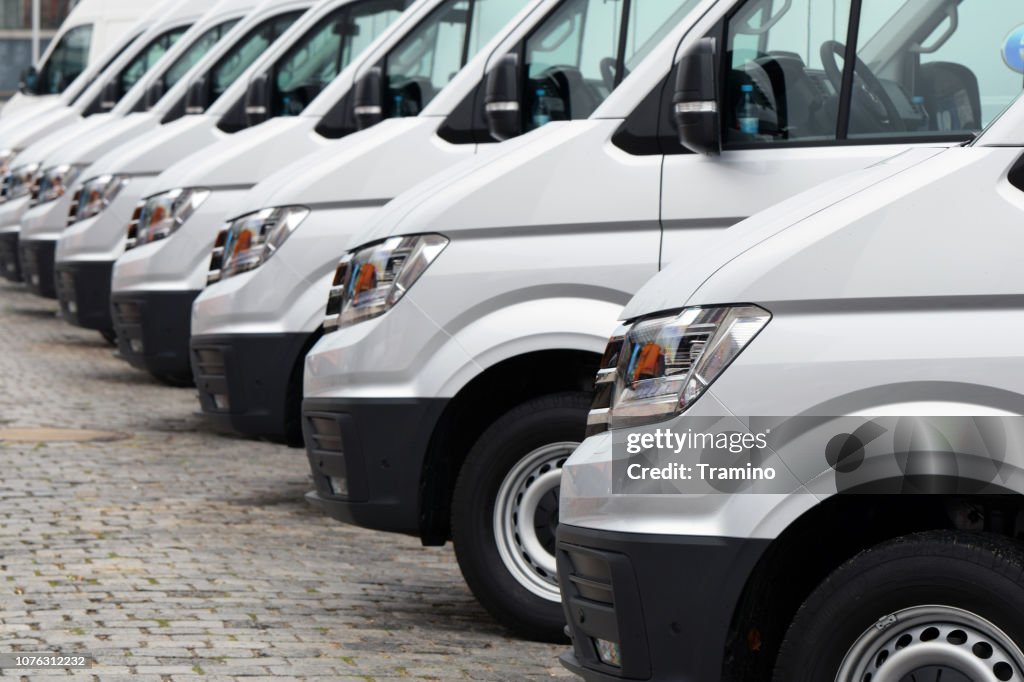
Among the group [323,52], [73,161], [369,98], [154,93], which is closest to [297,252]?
[369,98]

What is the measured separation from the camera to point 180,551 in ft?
26.2

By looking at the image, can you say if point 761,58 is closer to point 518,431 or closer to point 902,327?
point 518,431

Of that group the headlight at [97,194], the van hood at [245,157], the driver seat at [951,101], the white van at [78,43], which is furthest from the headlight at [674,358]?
the white van at [78,43]

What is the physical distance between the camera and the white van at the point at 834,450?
13.2 ft

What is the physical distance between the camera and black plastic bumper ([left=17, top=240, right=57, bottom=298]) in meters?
16.5

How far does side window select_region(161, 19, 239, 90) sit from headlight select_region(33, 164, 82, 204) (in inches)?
40.3

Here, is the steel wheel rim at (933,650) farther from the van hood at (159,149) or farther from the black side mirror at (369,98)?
the van hood at (159,149)

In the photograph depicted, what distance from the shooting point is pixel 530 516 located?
21.7ft

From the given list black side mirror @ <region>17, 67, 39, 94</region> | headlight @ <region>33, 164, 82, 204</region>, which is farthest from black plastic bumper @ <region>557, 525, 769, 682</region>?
black side mirror @ <region>17, 67, 39, 94</region>

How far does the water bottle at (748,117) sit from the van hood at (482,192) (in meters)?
0.51

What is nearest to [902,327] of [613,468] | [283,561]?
[613,468]

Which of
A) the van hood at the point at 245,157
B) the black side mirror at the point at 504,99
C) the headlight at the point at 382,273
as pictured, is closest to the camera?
the headlight at the point at 382,273

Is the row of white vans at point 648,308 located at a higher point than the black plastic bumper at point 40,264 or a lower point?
higher

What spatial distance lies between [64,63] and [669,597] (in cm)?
2029
